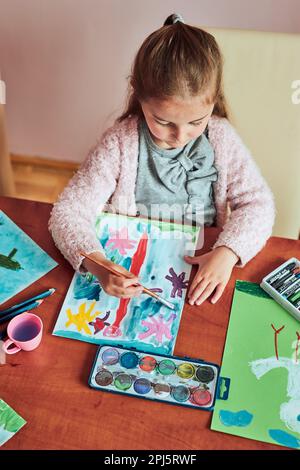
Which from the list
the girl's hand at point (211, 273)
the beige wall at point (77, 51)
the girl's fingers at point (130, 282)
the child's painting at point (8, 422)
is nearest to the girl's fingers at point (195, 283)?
the girl's hand at point (211, 273)

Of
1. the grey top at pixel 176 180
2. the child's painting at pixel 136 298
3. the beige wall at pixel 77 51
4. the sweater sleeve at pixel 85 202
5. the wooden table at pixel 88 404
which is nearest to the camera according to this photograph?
the wooden table at pixel 88 404

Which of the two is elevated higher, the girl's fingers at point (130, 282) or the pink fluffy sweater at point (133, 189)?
→ the pink fluffy sweater at point (133, 189)

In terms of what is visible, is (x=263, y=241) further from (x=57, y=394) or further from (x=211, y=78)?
(x=57, y=394)

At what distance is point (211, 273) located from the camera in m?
0.95

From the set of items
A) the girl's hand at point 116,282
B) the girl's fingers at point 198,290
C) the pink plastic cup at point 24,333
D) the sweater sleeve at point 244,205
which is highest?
the sweater sleeve at point 244,205

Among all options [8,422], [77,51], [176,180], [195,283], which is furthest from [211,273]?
[77,51]

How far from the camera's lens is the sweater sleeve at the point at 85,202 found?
3.21ft

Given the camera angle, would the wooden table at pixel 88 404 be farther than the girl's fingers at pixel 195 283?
No

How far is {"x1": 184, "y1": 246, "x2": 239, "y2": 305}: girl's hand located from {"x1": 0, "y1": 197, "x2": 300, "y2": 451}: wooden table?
0.02 m

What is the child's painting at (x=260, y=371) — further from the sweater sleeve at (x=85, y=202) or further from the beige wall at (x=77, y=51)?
the beige wall at (x=77, y=51)

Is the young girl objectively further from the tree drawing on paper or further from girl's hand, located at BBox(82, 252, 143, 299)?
the tree drawing on paper

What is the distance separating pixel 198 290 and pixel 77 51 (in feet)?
3.59

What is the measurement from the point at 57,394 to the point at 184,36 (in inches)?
25.8

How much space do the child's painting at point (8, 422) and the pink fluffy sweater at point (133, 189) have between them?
323mm
